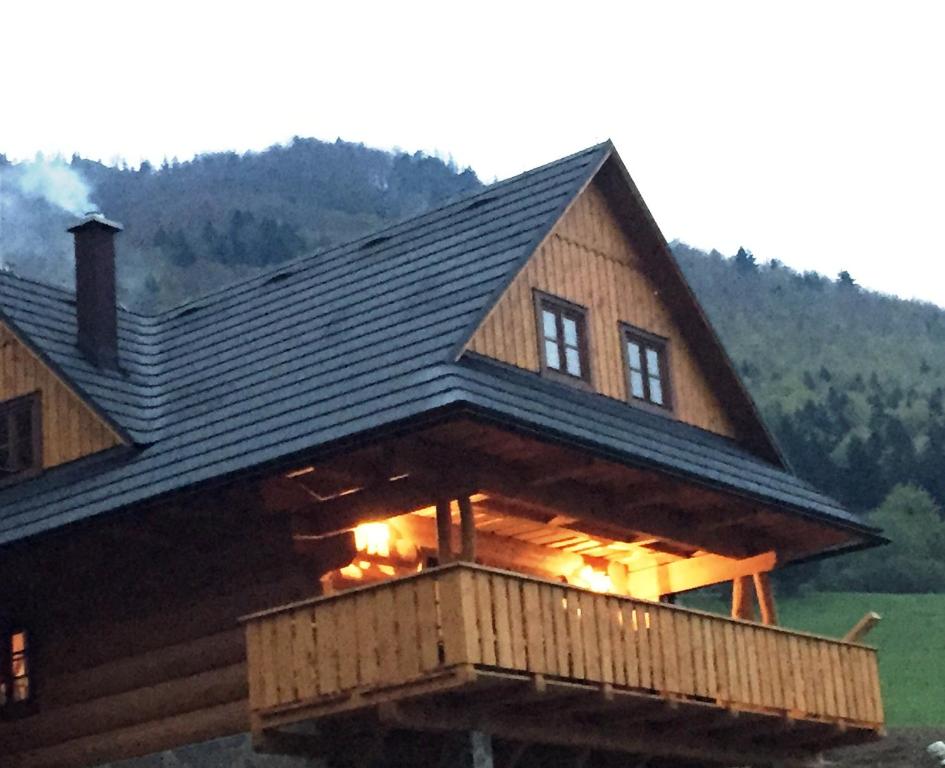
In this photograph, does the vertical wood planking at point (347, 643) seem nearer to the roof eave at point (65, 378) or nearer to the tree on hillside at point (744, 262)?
the roof eave at point (65, 378)

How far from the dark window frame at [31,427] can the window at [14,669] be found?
190 cm

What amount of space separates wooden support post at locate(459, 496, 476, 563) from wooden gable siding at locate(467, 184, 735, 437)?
1.87 metres


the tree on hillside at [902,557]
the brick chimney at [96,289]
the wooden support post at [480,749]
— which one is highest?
the tree on hillside at [902,557]

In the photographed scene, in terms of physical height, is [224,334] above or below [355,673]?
above

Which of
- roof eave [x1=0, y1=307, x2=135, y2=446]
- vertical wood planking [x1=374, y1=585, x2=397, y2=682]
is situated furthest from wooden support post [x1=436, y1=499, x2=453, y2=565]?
roof eave [x1=0, y1=307, x2=135, y2=446]

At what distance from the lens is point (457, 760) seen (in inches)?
840

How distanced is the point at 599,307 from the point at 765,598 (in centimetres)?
449

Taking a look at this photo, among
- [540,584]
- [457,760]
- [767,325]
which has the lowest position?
[457,760]

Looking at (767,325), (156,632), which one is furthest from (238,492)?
(767,325)

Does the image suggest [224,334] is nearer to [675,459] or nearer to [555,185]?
[555,185]

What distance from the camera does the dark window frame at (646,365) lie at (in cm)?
2555

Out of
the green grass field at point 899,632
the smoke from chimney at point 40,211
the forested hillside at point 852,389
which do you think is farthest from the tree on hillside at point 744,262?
the green grass field at point 899,632

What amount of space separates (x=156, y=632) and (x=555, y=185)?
7181 mm

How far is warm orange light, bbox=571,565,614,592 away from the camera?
26.6 meters
